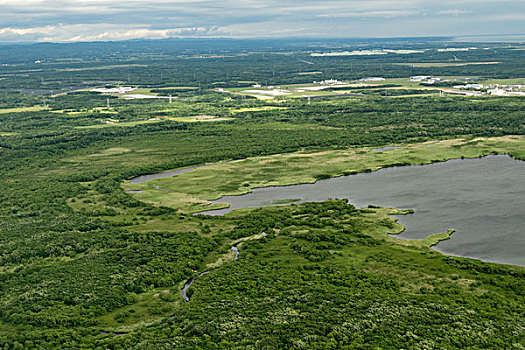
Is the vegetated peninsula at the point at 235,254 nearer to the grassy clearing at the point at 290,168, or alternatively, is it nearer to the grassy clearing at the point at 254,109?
the grassy clearing at the point at 290,168

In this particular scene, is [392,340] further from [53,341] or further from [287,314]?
[53,341]

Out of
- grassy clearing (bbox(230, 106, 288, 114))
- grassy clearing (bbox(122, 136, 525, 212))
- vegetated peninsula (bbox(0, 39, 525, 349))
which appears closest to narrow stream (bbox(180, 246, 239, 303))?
vegetated peninsula (bbox(0, 39, 525, 349))

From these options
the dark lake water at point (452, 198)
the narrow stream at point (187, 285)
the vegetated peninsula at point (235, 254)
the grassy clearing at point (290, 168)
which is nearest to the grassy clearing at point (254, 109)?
the vegetated peninsula at point (235, 254)

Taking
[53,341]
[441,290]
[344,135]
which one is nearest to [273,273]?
[441,290]

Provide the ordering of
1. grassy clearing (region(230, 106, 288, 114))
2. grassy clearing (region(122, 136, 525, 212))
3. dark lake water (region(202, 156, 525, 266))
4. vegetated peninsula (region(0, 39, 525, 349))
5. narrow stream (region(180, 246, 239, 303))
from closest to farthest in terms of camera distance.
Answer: vegetated peninsula (region(0, 39, 525, 349)), narrow stream (region(180, 246, 239, 303)), dark lake water (region(202, 156, 525, 266)), grassy clearing (region(122, 136, 525, 212)), grassy clearing (region(230, 106, 288, 114))

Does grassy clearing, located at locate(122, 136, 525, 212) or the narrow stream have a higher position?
grassy clearing, located at locate(122, 136, 525, 212)

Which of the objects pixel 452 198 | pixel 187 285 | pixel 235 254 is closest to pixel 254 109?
pixel 452 198

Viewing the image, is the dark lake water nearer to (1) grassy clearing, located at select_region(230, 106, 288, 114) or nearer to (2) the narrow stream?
(2) the narrow stream
